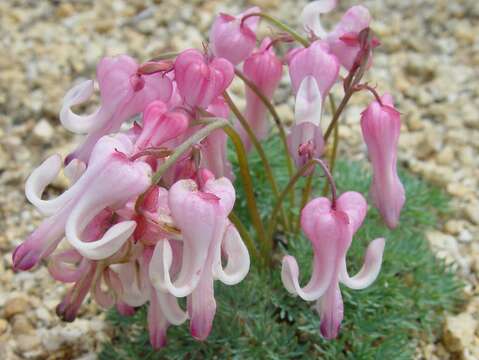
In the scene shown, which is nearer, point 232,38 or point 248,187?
point 232,38

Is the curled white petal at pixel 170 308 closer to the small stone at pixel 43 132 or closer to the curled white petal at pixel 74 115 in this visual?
the curled white petal at pixel 74 115

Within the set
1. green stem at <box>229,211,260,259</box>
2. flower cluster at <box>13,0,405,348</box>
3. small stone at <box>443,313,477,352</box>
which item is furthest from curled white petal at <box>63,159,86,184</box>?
small stone at <box>443,313,477,352</box>

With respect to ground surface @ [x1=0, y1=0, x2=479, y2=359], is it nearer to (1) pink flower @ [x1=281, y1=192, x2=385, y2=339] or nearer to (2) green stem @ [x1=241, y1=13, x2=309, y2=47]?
(1) pink flower @ [x1=281, y1=192, x2=385, y2=339]

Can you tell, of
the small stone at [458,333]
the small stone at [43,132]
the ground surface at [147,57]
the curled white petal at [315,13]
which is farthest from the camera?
the small stone at [43,132]

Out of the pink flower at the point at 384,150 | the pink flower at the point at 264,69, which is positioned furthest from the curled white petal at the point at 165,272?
the pink flower at the point at 264,69

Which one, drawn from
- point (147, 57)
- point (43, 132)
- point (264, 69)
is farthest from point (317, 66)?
point (147, 57)

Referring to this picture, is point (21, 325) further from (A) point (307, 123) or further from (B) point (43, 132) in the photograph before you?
(A) point (307, 123)
